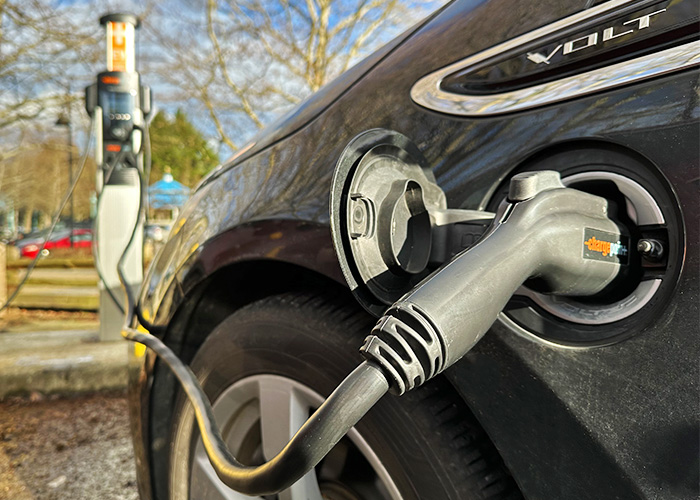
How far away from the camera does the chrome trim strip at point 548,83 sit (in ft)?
2.20

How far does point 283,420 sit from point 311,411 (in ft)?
0.19

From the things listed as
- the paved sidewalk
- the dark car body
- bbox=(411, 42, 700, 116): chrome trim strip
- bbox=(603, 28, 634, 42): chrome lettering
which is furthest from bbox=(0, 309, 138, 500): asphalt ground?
bbox=(603, 28, 634, 42): chrome lettering

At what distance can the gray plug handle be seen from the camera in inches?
23.0

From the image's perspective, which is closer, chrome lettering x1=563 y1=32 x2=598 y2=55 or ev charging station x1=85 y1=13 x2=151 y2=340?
chrome lettering x1=563 y1=32 x2=598 y2=55

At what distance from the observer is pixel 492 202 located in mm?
815

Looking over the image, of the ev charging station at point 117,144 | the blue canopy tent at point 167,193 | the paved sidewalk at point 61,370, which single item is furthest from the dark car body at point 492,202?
the blue canopy tent at point 167,193

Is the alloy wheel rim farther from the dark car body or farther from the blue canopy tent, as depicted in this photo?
the blue canopy tent

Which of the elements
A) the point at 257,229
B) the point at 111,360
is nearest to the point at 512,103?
the point at 257,229

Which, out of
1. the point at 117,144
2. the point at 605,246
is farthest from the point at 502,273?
the point at 117,144

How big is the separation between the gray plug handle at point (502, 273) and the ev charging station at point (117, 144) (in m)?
3.97

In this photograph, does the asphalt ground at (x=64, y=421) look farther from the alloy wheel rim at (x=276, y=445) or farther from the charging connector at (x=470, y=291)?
the charging connector at (x=470, y=291)

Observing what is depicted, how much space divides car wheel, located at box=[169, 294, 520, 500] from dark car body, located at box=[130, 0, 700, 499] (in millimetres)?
65

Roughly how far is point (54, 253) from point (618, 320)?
1359cm

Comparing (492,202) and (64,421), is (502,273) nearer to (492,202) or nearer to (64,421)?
(492,202)
